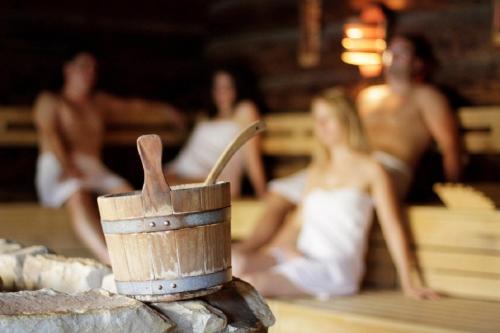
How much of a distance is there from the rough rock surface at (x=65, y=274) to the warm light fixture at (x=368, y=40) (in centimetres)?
375

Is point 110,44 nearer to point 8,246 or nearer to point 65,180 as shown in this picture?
point 65,180

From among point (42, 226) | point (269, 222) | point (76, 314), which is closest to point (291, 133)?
point (269, 222)

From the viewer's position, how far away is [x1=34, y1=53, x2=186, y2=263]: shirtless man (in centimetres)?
562

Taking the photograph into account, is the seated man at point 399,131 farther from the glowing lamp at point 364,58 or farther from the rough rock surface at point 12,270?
the rough rock surface at point 12,270

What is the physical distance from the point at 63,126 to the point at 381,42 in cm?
220

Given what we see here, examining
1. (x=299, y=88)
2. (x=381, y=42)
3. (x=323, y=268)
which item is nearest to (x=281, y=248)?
(x=323, y=268)

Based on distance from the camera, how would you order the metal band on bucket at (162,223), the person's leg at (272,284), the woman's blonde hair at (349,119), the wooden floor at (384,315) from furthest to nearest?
1. the woman's blonde hair at (349,119)
2. the person's leg at (272,284)
3. the wooden floor at (384,315)
4. the metal band on bucket at (162,223)

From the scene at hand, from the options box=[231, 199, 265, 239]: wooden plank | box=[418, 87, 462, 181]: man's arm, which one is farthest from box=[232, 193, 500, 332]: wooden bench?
box=[231, 199, 265, 239]: wooden plank

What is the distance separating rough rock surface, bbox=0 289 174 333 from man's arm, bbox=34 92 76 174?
11.7 feet

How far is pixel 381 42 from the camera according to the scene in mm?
6086

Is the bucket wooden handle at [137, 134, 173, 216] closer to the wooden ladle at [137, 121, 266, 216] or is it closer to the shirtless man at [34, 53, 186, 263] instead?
the wooden ladle at [137, 121, 266, 216]

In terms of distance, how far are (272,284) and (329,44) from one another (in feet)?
9.52

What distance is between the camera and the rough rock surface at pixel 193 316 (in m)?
2.28

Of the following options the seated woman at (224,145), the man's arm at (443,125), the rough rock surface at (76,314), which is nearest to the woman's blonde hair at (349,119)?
the man's arm at (443,125)
